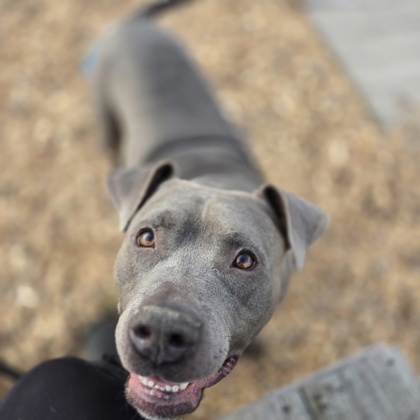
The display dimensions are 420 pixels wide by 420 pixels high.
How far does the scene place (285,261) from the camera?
272 centimetres

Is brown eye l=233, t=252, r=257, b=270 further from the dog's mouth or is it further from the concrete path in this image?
the concrete path

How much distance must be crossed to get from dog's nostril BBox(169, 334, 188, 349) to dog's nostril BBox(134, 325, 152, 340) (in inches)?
3.2

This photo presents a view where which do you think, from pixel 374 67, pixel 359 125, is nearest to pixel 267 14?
pixel 374 67

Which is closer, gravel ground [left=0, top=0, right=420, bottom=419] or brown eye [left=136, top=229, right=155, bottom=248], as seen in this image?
brown eye [left=136, top=229, right=155, bottom=248]

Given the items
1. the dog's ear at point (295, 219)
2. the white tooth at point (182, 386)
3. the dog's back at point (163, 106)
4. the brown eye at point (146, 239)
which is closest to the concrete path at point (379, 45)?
the dog's back at point (163, 106)

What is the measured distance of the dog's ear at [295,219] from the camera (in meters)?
2.48

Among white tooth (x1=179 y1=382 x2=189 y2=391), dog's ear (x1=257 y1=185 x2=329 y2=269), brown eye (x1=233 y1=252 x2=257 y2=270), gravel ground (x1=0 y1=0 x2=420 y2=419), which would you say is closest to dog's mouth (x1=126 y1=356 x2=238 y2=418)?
white tooth (x1=179 y1=382 x2=189 y2=391)

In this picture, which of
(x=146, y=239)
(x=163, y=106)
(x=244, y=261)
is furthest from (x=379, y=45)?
(x=146, y=239)

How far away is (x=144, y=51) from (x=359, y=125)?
8.23 feet

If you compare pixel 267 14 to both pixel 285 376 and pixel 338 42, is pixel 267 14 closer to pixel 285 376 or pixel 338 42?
pixel 338 42

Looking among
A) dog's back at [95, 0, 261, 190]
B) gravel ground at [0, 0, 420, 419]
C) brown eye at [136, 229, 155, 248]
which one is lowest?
gravel ground at [0, 0, 420, 419]

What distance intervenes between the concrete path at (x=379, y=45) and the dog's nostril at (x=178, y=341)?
4165mm

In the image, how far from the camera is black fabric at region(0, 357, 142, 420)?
203 centimetres

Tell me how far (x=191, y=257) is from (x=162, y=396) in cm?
58
